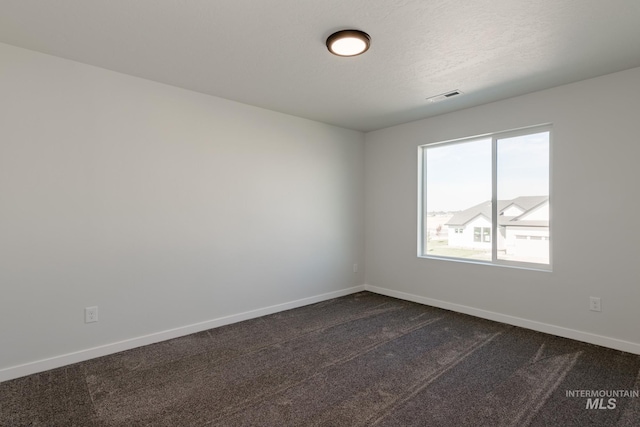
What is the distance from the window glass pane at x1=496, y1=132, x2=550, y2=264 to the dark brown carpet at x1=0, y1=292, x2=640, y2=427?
0.84 m

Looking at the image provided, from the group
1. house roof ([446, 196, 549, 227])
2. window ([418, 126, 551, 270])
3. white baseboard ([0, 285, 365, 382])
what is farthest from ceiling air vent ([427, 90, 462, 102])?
white baseboard ([0, 285, 365, 382])

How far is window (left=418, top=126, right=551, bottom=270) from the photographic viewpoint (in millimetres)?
3420

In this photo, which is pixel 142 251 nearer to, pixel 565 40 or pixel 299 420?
pixel 299 420

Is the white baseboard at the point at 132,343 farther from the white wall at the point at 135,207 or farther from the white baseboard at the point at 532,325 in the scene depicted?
the white baseboard at the point at 532,325

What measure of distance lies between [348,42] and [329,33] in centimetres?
15

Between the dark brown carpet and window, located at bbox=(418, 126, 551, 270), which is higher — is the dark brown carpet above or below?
below

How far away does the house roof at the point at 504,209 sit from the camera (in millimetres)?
3426

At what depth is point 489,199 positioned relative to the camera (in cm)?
383

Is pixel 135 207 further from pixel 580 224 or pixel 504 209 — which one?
pixel 580 224

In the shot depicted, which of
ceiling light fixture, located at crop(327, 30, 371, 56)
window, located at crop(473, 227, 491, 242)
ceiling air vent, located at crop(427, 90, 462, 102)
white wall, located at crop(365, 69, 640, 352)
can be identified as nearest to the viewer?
ceiling light fixture, located at crop(327, 30, 371, 56)

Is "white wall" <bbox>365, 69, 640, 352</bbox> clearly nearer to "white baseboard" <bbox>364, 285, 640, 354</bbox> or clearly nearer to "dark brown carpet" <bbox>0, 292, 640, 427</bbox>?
"white baseboard" <bbox>364, 285, 640, 354</bbox>

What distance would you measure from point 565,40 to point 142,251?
12.5 feet

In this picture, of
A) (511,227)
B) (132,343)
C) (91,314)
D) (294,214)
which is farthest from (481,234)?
(91,314)

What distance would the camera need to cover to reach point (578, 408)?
2020mm
